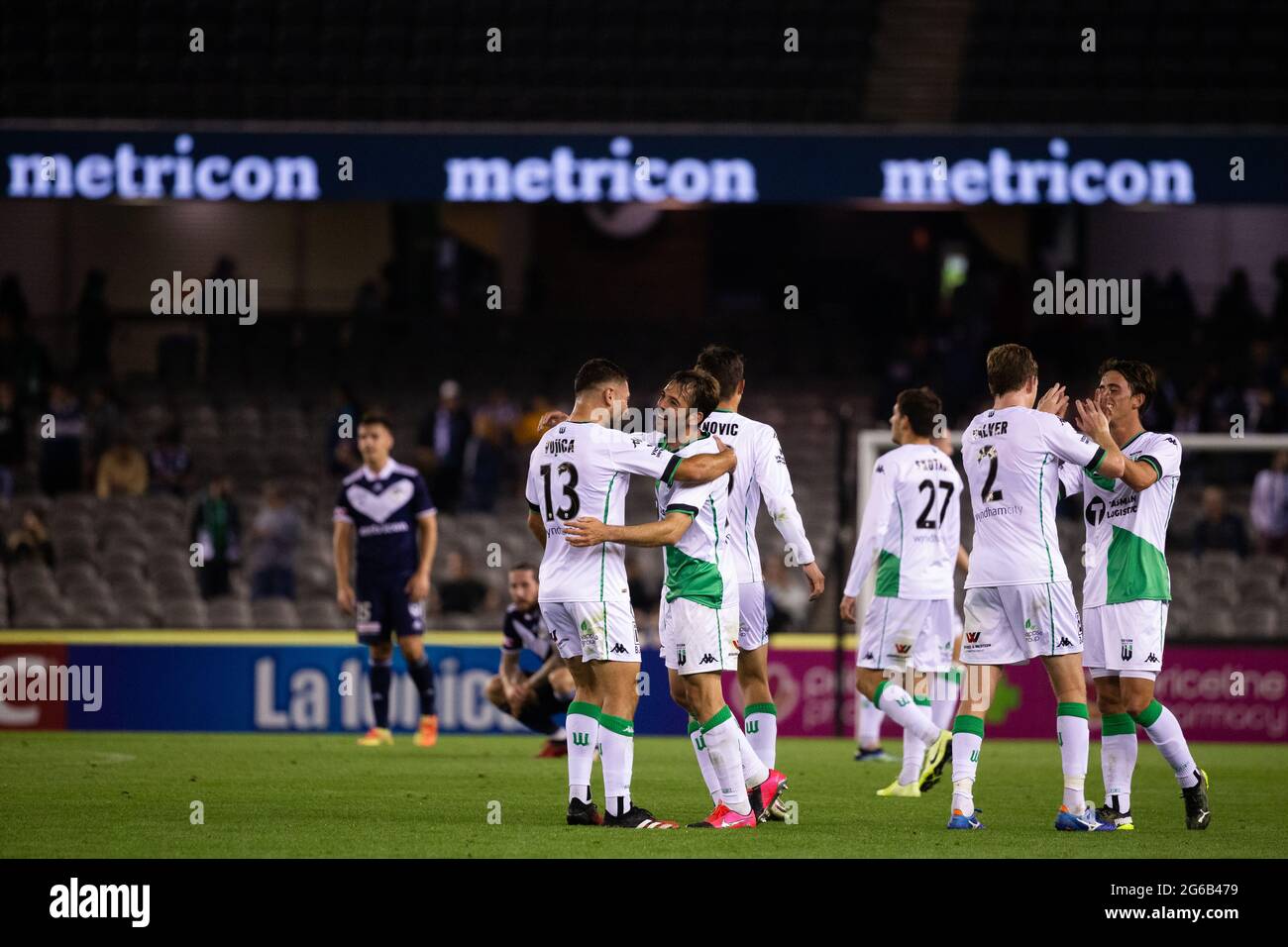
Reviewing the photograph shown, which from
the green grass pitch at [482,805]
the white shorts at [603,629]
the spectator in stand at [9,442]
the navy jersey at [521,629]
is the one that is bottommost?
the green grass pitch at [482,805]

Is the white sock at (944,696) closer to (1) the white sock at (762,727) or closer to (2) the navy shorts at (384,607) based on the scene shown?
(1) the white sock at (762,727)

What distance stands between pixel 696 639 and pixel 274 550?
399 inches

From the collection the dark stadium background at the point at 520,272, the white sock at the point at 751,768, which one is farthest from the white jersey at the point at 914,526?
the dark stadium background at the point at 520,272

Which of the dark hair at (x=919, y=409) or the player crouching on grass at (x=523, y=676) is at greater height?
the dark hair at (x=919, y=409)

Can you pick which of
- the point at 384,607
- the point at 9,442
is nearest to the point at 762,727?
the point at 384,607

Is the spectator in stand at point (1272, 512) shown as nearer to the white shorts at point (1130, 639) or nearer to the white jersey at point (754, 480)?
the white shorts at point (1130, 639)

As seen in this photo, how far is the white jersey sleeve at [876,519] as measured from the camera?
423 inches

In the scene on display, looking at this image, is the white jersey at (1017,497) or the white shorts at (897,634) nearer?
the white jersey at (1017,497)

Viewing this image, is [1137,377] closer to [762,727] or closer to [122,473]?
[762,727]

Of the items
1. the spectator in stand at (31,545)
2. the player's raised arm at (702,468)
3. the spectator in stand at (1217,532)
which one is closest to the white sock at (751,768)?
the player's raised arm at (702,468)

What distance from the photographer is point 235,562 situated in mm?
17594

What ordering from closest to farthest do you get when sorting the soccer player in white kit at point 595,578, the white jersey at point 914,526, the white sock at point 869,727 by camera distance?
the soccer player in white kit at point 595,578
the white jersey at point 914,526
the white sock at point 869,727

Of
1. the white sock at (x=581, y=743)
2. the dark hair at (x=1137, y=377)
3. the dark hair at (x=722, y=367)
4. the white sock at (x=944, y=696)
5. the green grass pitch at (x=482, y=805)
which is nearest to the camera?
the green grass pitch at (x=482, y=805)

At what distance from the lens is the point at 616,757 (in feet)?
26.8
